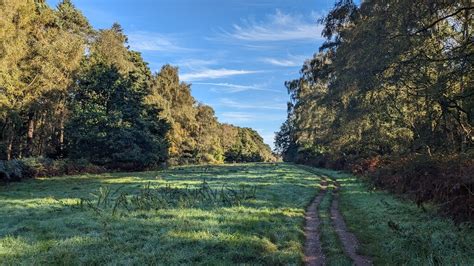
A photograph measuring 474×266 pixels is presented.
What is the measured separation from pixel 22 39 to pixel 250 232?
23.8 meters

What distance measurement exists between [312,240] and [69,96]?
3547cm

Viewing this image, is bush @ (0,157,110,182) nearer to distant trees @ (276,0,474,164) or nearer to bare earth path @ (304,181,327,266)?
bare earth path @ (304,181,327,266)

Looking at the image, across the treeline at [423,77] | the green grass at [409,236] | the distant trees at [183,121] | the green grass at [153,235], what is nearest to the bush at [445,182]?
the treeline at [423,77]

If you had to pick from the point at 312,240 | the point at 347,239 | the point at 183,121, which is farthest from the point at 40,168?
the point at 183,121

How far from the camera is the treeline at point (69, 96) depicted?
2677 cm

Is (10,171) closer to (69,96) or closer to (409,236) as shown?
(69,96)

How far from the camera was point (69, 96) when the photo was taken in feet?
128

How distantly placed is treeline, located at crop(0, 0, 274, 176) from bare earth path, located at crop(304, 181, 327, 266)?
20259 millimetres

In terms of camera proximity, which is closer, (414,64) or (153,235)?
(153,235)

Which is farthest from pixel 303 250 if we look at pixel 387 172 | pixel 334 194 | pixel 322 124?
pixel 322 124

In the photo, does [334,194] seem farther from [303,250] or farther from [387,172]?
[303,250]

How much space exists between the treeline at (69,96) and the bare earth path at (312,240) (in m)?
20.3

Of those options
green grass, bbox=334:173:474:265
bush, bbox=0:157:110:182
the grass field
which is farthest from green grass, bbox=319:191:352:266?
bush, bbox=0:157:110:182

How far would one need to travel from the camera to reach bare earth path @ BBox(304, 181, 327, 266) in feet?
27.4
